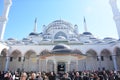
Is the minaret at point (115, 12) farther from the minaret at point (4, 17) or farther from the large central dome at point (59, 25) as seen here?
the minaret at point (4, 17)

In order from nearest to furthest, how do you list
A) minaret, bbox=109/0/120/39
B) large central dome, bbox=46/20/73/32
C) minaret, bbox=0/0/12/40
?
minaret, bbox=109/0/120/39, minaret, bbox=0/0/12/40, large central dome, bbox=46/20/73/32

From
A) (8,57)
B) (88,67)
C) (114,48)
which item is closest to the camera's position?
(114,48)

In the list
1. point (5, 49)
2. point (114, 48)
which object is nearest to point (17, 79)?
point (5, 49)

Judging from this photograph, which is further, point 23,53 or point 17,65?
A: point 17,65

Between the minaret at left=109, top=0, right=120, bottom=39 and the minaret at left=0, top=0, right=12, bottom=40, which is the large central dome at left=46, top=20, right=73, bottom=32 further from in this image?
the minaret at left=109, top=0, right=120, bottom=39

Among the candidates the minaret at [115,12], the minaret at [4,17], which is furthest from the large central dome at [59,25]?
the minaret at [115,12]

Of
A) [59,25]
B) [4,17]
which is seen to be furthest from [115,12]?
[4,17]

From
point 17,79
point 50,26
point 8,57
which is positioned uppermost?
point 50,26

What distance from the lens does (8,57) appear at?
72.4 feet

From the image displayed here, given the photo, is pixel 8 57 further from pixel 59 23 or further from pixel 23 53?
pixel 59 23

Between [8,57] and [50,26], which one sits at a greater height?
[50,26]

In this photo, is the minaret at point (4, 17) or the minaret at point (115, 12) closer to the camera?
the minaret at point (115, 12)

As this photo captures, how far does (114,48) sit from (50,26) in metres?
17.7

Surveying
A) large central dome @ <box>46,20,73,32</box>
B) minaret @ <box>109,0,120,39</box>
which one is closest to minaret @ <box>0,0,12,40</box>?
large central dome @ <box>46,20,73,32</box>
